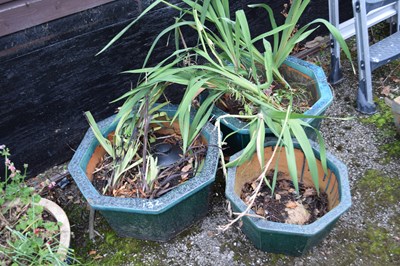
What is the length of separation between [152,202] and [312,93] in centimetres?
97

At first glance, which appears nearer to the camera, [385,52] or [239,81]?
[239,81]

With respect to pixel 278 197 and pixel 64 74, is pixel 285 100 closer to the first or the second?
pixel 278 197

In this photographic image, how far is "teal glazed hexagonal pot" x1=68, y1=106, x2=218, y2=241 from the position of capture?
5.22ft

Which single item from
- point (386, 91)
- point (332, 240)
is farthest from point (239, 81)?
point (386, 91)

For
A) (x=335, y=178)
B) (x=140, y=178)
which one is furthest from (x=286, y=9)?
(x=140, y=178)

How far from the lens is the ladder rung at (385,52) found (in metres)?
2.23

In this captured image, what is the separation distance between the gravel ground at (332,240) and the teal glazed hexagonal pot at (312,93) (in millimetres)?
314

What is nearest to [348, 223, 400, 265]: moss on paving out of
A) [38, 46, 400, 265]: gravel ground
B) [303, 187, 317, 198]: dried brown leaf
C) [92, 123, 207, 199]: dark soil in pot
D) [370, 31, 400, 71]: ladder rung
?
[38, 46, 400, 265]: gravel ground

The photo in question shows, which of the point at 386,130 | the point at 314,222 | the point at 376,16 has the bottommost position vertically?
the point at 386,130

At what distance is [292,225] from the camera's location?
1491 millimetres

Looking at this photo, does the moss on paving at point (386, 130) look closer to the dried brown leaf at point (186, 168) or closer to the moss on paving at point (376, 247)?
the moss on paving at point (376, 247)

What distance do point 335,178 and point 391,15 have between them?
137cm

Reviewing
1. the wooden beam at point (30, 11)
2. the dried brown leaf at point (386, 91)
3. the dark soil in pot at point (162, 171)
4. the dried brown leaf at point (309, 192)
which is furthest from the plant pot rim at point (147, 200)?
the dried brown leaf at point (386, 91)

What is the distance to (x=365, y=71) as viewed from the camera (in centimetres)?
229
